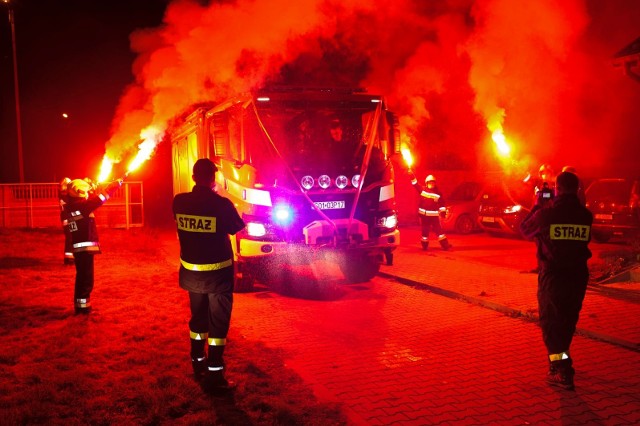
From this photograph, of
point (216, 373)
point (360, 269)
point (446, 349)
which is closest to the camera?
point (216, 373)

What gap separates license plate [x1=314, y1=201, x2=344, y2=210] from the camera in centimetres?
836

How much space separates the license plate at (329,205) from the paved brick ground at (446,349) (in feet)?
4.91

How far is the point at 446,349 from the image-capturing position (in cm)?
612

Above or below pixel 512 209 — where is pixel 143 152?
above

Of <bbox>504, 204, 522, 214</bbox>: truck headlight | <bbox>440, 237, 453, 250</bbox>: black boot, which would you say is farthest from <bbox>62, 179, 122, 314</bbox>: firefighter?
<bbox>504, 204, 522, 214</bbox>: truck headlight

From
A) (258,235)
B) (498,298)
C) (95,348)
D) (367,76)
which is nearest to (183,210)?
(95,348)

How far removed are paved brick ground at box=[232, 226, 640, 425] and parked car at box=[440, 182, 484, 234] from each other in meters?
7.38

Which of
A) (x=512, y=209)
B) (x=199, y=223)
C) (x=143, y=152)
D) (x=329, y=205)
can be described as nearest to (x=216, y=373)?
(x=199, y=223)

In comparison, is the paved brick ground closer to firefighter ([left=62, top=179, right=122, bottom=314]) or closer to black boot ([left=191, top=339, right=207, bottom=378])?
black boot ([left=191, top=339, right=207, bottom=378])

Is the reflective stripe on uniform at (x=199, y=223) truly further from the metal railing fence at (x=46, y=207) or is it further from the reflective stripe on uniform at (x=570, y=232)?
the metal railing fence at (x=46, y=207)

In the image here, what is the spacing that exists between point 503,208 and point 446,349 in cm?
991

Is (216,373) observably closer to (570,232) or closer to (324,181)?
(570,232)

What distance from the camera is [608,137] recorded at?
67.3 feet

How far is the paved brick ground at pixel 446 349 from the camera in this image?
4.54 meters
